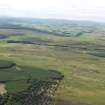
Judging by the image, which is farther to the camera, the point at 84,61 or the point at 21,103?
the point at 84,61

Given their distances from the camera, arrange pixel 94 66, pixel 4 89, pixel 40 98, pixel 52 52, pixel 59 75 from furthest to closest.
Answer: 1. pixel 52 52
2. pixel 94 66
3. pixel 59 75
4. pixel 4 89
5. pixel 40 98

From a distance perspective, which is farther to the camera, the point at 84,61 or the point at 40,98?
the point at 84,61

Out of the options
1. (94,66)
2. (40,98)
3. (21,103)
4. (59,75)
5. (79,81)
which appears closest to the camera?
(21,103)

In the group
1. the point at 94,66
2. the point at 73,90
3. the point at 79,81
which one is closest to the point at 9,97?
the point at 73,90

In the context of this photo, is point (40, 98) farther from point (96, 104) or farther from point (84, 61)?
point (84, 61)

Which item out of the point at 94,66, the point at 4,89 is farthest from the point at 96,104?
the point at 94,66

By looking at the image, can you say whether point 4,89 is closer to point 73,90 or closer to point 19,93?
point 19,93

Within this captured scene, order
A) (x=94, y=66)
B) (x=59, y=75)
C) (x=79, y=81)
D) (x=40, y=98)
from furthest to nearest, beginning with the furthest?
1. (x=94, y=66)
2. (x=59, y=75)
3. (x=79, y=81)
4. (x=40, y=98)

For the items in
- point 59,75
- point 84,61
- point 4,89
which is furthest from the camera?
point 84,61
